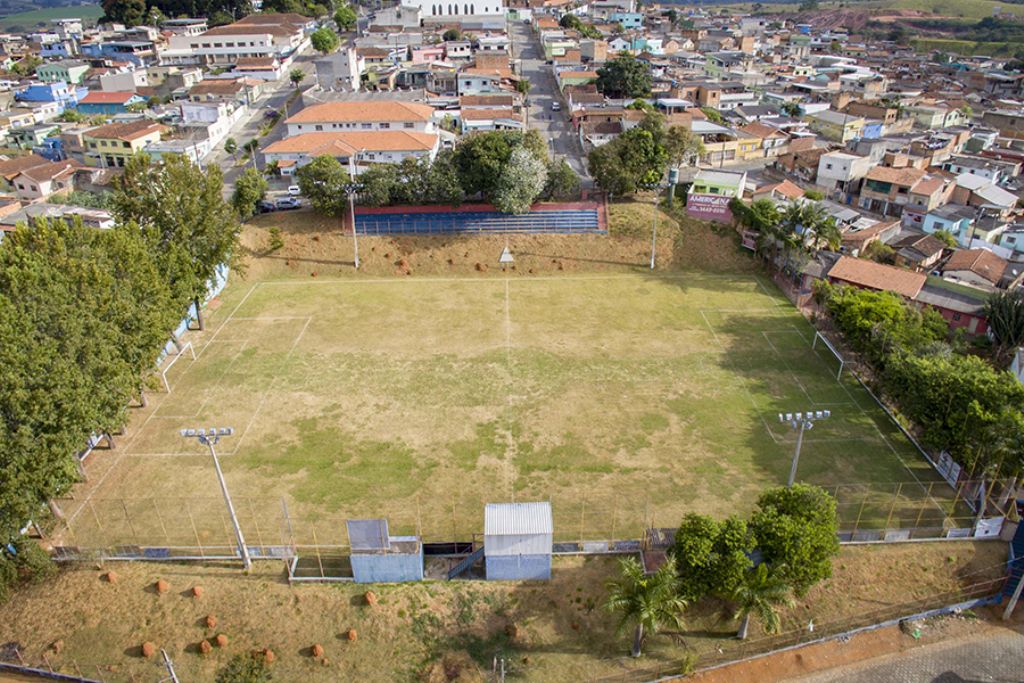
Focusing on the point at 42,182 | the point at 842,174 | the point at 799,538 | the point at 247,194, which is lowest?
the point at 799,538

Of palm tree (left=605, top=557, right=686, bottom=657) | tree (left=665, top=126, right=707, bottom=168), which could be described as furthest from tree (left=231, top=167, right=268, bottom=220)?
palm tree (left=605, top=557, right=686, bottom=657)

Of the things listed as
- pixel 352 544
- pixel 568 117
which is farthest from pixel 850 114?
pixel 352 544

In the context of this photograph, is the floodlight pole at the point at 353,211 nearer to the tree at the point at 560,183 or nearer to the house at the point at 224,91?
the tree at the point at 560,183

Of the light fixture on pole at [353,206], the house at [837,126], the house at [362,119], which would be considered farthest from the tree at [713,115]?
the light fixture on pole at [353,206]

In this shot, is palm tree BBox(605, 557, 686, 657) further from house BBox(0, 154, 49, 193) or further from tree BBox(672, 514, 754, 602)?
house BBox(0, 154, 49, 193)

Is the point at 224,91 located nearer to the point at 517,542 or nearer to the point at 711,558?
the point at 517,542

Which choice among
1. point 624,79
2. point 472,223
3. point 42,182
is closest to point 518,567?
point 472,223
